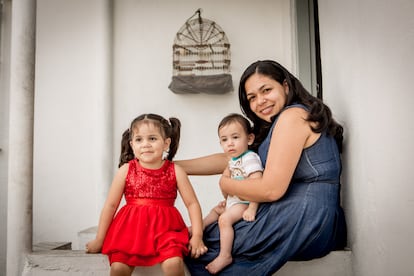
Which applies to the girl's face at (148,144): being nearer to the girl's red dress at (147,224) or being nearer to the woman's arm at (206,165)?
the girl's red dress at (147,224)

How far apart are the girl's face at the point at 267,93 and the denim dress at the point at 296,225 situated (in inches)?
10.9

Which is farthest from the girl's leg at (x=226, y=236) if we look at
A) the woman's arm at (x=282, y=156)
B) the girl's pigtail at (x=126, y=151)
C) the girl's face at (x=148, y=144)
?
the girl's pigtail at (x=126, y=151)

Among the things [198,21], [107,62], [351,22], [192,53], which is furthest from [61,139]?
[351,22]

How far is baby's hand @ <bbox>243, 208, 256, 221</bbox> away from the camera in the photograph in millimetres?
1534

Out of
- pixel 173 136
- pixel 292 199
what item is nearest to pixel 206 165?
pixel 173 136

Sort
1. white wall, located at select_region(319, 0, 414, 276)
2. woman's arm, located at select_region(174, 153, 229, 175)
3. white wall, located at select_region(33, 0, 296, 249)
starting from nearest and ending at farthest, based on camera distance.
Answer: white wall, located at select_region(319, 0, 414, 276) < woman's arm, located at select_region(174, 153, 229, 175) < white wall, located at select_region(33, 0, 296, 249)

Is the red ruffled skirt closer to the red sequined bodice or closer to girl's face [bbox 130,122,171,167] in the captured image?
the red sequined bodice

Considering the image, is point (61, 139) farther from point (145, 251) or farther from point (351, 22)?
point (351, 22)

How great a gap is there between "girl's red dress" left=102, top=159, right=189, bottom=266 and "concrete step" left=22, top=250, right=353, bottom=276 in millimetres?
98

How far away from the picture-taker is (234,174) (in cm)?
178

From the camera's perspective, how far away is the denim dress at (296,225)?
4.75 feet

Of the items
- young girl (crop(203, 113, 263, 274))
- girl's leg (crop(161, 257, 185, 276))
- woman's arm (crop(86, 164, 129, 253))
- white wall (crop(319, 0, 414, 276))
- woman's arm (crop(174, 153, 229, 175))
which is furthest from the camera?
woman's arm (crop(174, 153, 229, 175))

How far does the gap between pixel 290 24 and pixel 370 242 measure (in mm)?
2710

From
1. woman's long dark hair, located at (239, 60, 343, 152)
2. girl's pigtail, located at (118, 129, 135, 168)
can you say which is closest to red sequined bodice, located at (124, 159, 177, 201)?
girl's pigtail, located at (118, 129, 135, 168)
